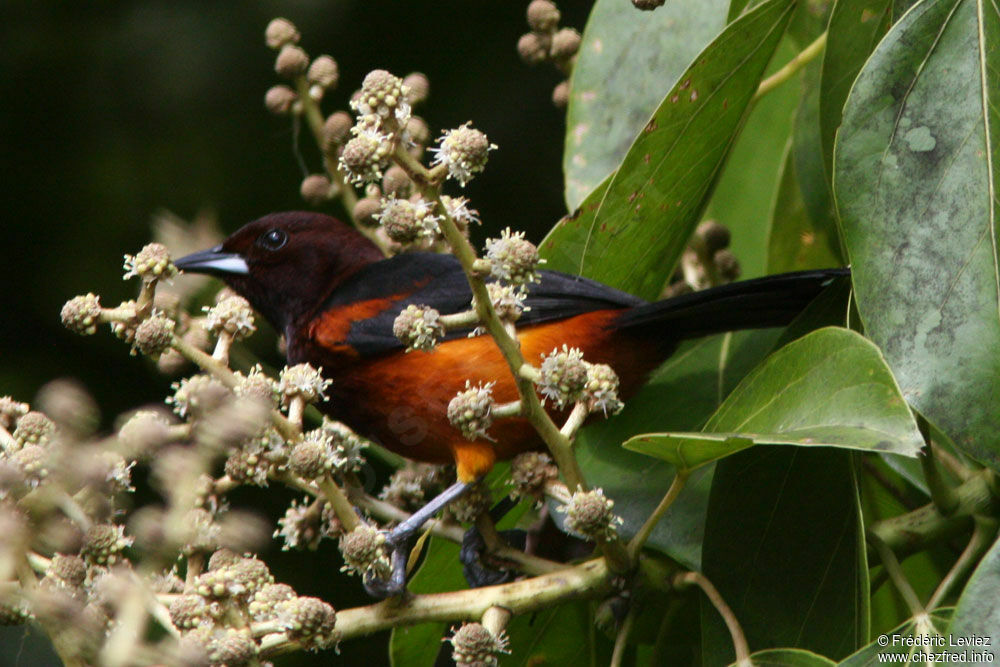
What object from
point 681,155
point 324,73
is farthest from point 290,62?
point 681,155

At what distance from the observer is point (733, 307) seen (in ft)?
7.64

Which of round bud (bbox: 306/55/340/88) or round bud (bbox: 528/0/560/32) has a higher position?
round bud (bbox: 528/0/560/32)

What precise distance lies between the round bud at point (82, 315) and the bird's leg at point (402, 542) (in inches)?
21.6

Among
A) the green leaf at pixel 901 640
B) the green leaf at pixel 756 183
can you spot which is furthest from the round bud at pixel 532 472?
the green leaf at pixel 756 183

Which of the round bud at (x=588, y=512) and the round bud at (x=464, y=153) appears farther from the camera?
the round bud at (x=588, y=512)

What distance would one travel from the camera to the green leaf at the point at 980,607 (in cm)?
148

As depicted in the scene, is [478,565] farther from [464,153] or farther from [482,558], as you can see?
[464,153]

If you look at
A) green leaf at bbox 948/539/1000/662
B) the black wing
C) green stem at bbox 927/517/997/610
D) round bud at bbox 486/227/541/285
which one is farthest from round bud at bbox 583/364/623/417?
the black wing

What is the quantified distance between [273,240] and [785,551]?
5.19 feet

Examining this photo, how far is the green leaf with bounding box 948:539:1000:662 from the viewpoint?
1.48m

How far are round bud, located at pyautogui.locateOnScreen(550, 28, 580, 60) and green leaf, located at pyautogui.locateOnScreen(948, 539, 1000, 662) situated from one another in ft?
4.67

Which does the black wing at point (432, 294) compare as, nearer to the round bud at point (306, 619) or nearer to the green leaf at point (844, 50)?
the green leaf at point (844, 50)

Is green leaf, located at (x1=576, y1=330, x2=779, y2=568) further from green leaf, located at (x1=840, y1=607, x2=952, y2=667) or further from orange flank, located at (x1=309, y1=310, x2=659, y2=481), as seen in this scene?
green leaf, located at (x1=840, y1=607, x2=952, y2=667)

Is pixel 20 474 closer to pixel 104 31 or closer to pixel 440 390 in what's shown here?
pixel 440 390
